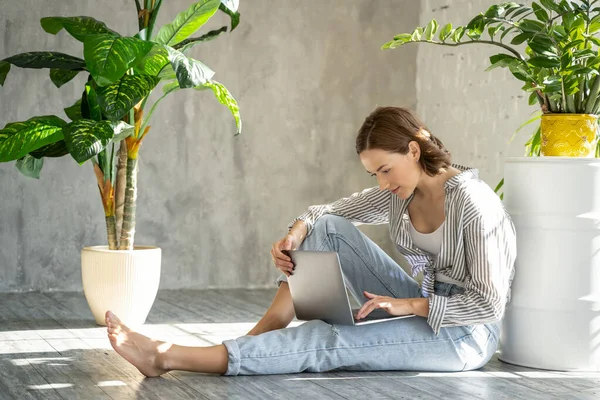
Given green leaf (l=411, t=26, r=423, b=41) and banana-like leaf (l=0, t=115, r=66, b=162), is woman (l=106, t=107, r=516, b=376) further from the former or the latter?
banana-like leaf (l=0, t=115, r=66, b=162)

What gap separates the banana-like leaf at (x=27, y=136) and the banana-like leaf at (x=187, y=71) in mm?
478

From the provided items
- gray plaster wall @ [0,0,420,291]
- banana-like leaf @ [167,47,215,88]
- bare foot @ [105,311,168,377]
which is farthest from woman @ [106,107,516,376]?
gray plaster wall @ [0,0,420,291]

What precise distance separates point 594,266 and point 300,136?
7.45 feet

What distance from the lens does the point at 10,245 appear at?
4.08 metres

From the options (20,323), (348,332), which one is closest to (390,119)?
(348,332)

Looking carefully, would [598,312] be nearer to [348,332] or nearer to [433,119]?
[348,332]

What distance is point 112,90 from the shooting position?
3.00 m

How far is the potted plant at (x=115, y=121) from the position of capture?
2898mm

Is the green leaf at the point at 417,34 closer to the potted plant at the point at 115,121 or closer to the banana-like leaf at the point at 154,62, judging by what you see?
the potted plant at the point at 115,121

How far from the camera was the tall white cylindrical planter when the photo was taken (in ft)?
8.38

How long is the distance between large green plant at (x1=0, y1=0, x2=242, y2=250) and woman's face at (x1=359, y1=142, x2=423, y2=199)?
776mm

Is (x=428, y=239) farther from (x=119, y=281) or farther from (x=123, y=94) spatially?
(x=119, y=281)

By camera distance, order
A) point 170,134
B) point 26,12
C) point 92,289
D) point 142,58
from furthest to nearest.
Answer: point 170,134 → point 26,12 → point 92,289 → point 142,58

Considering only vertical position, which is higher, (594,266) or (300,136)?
(300,136)
